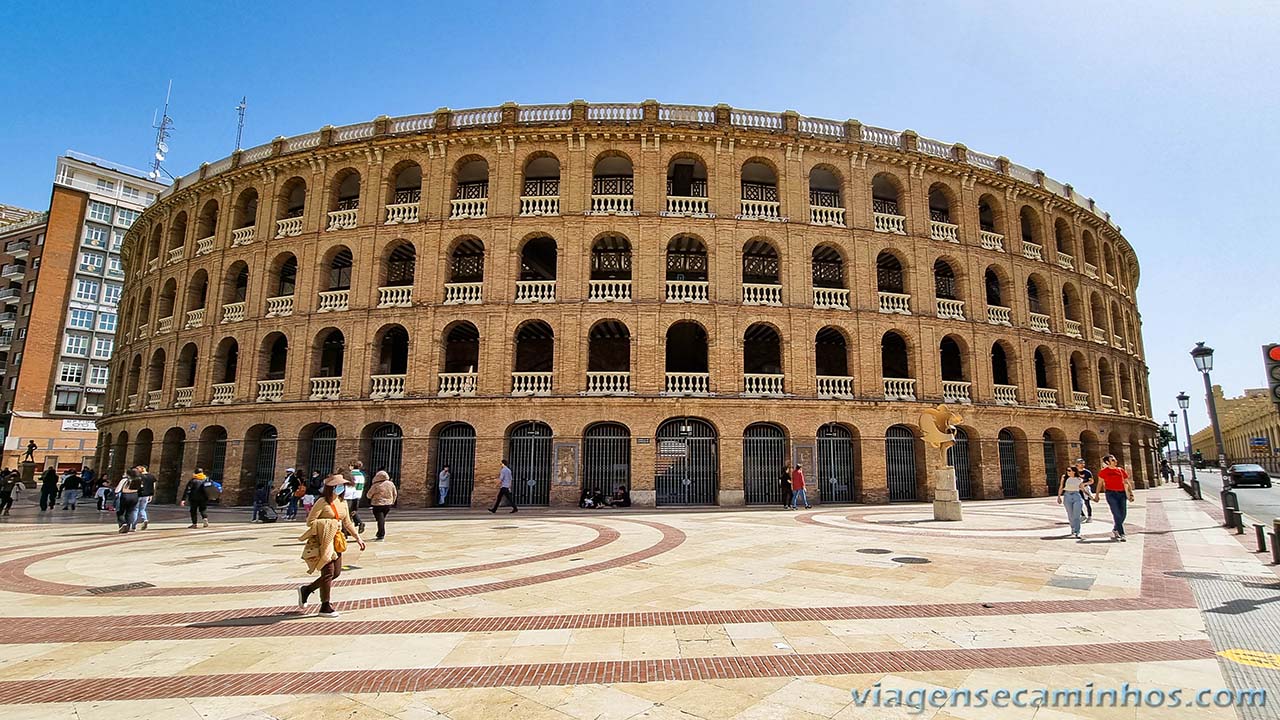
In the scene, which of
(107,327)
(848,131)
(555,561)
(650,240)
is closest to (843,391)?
(650,240)

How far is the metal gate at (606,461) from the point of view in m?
21.3

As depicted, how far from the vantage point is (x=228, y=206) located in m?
26.8

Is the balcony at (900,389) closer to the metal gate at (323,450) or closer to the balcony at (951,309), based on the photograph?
the balcony at (951,309)

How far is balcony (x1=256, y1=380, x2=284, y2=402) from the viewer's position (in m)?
23.5

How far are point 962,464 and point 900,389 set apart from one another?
4.59 metres

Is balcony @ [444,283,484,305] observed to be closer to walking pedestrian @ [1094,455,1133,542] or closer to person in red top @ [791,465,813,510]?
person in red top @ [791,465,813,510]

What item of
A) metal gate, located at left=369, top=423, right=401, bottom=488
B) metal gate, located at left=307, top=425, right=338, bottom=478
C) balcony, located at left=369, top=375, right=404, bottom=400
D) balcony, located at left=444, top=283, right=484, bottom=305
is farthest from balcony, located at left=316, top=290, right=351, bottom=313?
metal gate, located at left=369, top=423, right=401, bottom=488

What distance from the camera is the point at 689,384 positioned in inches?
853

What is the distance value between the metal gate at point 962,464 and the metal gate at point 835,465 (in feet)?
16.0

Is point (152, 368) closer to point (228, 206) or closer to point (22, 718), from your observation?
point (228, 206)

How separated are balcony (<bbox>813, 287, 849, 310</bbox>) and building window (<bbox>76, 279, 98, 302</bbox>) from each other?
64.0 meters

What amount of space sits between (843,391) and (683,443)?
7.01 meters

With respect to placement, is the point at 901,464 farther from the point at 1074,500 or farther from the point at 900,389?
the point at 1074,500

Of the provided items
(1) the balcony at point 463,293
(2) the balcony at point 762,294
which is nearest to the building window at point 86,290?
(1) the balcony at point 463,293
